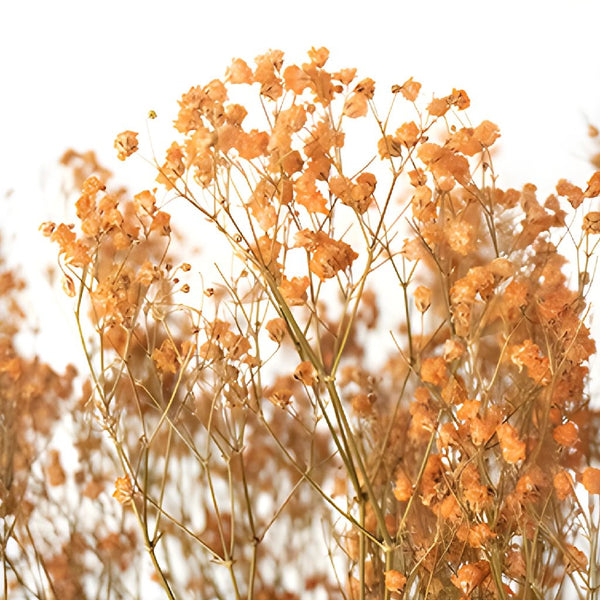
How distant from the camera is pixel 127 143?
3.08 feet

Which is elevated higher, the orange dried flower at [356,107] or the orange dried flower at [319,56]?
the orange dried flower at [319,56]

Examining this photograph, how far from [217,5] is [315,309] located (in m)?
0.38

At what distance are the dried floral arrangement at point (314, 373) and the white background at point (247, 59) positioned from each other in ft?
0.13

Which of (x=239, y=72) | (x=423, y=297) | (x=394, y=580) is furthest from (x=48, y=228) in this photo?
(x=394, y=580)

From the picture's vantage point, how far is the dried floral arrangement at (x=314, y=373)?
36.1 inches

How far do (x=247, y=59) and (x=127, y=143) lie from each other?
184 mm

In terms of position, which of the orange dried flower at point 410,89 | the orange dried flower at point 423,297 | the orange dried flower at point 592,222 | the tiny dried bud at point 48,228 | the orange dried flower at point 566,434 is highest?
the orange dried flower at point 410,89

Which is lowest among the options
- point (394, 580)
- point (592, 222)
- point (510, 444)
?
point (394, 580)

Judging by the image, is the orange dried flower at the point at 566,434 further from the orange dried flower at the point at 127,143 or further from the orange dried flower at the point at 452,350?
the orange dried flower at the point at 127,143

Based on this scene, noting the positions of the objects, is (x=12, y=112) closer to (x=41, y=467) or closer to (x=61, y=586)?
(x=41, y=467)

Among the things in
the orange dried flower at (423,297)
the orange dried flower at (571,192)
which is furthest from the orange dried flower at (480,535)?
the orange dried flower at (571,192)

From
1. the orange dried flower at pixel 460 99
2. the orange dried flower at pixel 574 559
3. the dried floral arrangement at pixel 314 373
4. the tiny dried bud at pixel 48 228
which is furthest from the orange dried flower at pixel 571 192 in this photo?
the tiny dried bud at pixel 48 228

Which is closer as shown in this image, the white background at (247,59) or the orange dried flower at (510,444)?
the orange dried flower at (510,444)

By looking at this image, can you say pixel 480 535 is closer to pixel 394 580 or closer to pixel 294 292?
pixel 394 580
